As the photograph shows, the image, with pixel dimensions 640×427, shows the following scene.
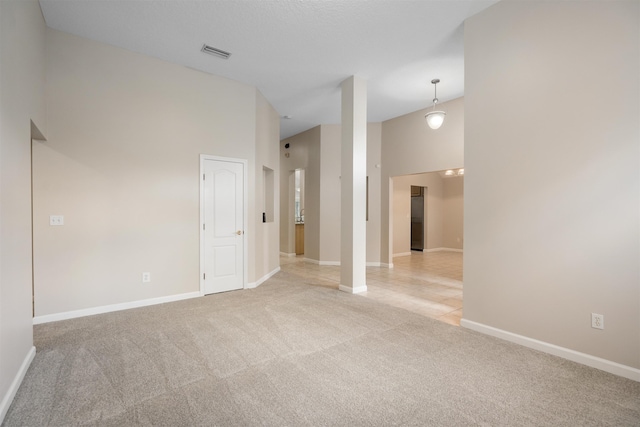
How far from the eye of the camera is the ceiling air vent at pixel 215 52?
3.79 m

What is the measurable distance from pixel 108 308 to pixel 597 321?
5.26m

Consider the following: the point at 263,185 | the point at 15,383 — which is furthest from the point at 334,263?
the point at 15,383

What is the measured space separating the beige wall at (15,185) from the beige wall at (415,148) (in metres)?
5.94

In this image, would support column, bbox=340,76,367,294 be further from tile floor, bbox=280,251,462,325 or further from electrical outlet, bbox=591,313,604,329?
electrical outlet, bbox=591,313,604,329

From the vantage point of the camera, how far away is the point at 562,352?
2.59 m

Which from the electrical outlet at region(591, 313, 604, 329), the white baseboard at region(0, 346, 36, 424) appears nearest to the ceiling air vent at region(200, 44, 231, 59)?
the white baseboard at region(0, 346, 36, 424)

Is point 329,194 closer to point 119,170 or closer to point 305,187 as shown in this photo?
point 305,187

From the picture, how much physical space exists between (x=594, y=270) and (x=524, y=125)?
1454 mm

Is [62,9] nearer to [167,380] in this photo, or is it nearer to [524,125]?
[167,380]

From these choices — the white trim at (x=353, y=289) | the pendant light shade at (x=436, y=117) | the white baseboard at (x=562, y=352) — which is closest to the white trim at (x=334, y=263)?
the white trim at (x=353, y=289)

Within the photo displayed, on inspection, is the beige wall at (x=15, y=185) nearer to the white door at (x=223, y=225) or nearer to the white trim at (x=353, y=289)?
the white door at (x=223, y=225)

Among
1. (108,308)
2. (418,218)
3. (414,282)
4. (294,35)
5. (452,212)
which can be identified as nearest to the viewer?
(294,35)

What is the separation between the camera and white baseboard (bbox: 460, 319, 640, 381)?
2.28m

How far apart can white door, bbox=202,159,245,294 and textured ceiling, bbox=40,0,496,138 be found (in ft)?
5.24
